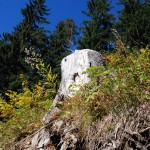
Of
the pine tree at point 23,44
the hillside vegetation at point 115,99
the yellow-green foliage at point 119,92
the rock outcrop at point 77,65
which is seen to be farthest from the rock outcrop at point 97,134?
the pine tree at point 23,44

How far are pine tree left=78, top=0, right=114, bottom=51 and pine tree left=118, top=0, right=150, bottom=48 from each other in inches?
49.3

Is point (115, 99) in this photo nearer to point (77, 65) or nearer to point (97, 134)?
point (97, 134)

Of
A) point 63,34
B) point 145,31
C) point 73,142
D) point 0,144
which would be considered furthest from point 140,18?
point 73,142

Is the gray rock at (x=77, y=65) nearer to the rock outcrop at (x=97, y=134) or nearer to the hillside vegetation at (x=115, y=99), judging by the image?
the rock outcrop at (x=97, y=134)

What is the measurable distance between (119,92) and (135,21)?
12.0m

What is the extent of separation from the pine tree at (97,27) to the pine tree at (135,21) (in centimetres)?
125

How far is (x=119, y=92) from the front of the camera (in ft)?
12.8

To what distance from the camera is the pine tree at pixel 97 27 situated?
17.9 metres

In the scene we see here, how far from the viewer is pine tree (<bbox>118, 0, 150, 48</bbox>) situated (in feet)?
47.7

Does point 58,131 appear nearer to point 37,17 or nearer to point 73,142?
point 73,142

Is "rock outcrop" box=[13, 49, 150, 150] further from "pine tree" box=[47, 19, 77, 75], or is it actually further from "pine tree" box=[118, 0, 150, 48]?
"pine tree" box=[47, 19, 77, 75]

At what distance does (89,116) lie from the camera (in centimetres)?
402

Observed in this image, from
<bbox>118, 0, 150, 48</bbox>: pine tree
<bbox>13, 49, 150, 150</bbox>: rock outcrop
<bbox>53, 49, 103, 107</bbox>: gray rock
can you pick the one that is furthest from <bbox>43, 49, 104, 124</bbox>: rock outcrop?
<bbox>118, 0, 150, 48</bbox>: pine tree

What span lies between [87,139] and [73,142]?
214 millimetres
